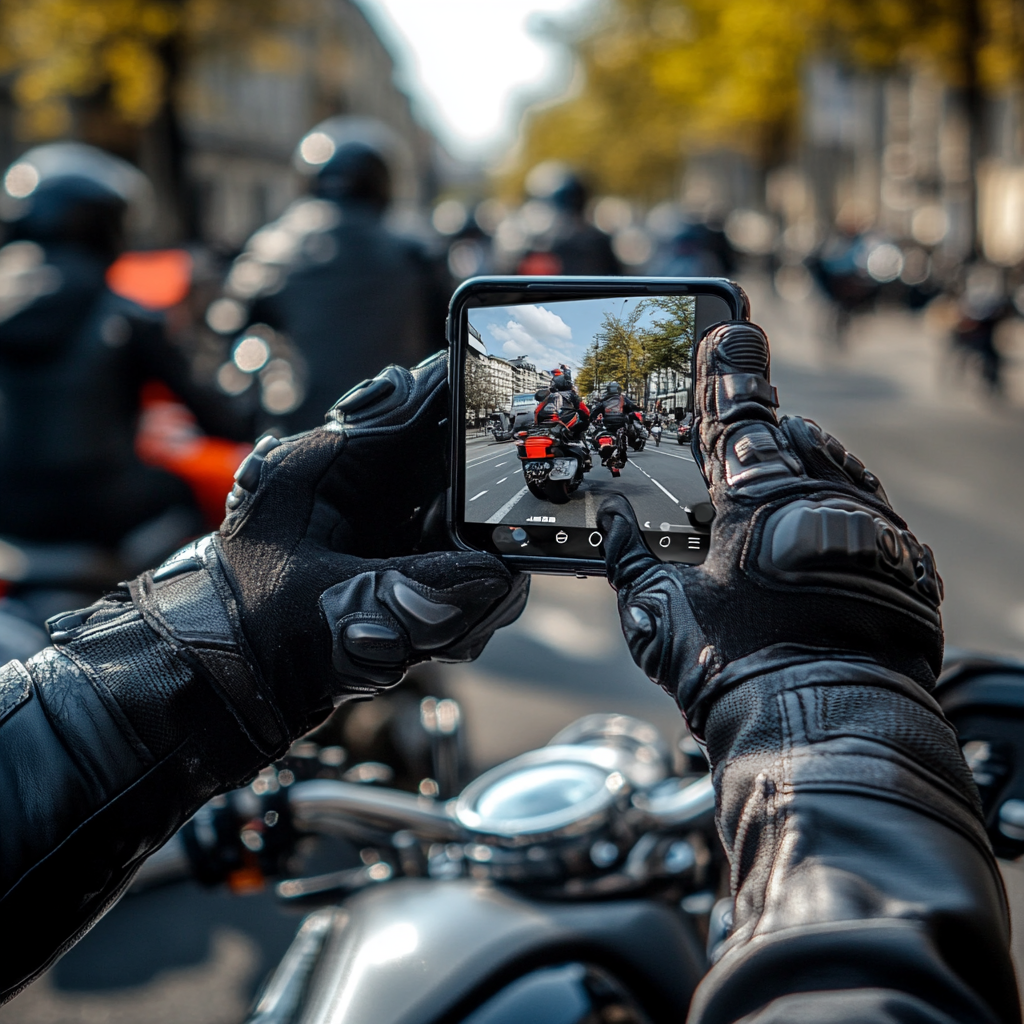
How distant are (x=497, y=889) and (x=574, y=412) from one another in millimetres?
738

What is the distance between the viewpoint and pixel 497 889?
1539mm

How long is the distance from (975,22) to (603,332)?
16.3 metres

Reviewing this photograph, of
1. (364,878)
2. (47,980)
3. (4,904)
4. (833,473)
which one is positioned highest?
(833,473)

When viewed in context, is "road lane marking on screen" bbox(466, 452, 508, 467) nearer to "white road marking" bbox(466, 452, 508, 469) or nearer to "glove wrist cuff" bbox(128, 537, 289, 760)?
"white road marking" bbox(466, 452, 508, 469)

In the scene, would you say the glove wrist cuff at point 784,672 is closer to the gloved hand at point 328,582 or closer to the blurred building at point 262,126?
the gloved hand at point 328,582

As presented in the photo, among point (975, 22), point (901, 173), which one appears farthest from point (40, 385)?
point (901, 173)

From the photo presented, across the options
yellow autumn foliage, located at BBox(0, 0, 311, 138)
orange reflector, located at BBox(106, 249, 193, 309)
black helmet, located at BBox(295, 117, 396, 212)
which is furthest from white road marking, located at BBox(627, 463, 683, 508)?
yellow autumn foliage, located at BBox(0, 0, 311, 138)

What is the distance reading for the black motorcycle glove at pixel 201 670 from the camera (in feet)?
3.38

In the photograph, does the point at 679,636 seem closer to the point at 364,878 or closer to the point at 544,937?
the point at 544,937

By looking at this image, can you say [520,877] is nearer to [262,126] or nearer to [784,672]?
[784,672]

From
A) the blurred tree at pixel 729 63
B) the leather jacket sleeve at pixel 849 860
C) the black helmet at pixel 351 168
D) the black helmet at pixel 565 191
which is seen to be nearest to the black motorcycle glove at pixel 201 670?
the leather jacket sleeve at pixel 849 860

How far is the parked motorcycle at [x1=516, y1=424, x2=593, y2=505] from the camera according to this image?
115 centimetres

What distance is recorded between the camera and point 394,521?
4.03ft

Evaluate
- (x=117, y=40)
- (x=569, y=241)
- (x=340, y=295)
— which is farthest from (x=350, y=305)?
(x=117, y=40)
